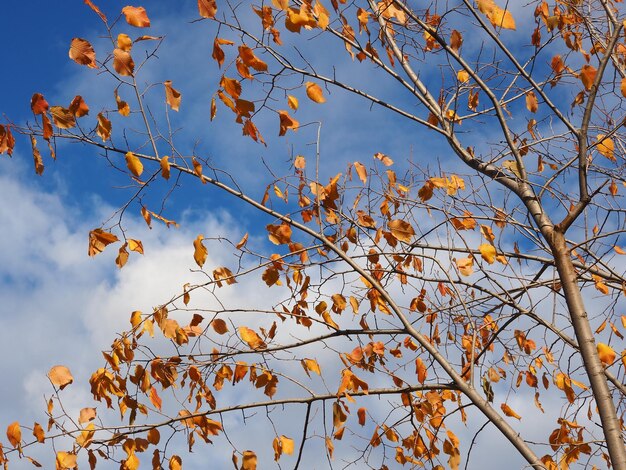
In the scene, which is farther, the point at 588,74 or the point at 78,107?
the point at 588,74

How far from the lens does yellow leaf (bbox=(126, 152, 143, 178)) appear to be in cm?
369

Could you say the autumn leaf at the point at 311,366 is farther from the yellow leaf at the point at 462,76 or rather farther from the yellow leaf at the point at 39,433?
the yellow leaf at the point at 462,76

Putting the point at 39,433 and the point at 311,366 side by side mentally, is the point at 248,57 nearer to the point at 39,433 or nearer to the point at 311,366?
the point at 311,366

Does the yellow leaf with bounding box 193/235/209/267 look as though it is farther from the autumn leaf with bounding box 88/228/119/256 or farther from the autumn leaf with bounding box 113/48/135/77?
the autumn leaf with bounding box 113/48/135/77

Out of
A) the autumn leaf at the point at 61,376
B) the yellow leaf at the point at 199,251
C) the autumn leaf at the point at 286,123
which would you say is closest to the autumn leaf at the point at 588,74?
the autumn leaf at the point at 286,123

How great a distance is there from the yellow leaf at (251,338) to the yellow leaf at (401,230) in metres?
1.02

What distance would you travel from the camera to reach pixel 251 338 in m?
3.87

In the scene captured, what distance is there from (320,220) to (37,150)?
5.35 ft

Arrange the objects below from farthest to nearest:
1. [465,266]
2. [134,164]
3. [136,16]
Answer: [465,266]
[134,164]
[136,16]

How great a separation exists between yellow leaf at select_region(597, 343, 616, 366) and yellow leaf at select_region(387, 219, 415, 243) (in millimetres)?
1205

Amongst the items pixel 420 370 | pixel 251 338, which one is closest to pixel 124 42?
pixel 251 338

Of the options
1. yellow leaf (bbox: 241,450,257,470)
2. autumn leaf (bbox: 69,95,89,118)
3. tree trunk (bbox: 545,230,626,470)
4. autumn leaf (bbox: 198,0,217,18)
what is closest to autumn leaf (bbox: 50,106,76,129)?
autumn leaf (bbox: 69,95,89,118)

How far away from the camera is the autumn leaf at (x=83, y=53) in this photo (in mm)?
3492

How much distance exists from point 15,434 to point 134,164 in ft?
5.24
